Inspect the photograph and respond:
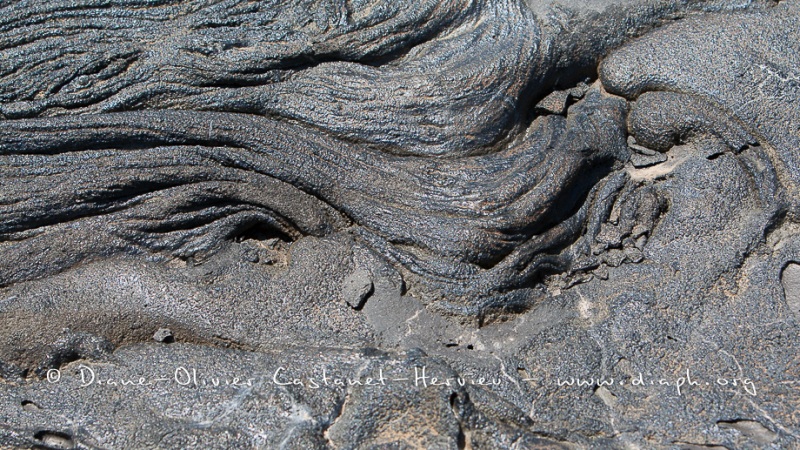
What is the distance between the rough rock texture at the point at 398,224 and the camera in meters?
2.07

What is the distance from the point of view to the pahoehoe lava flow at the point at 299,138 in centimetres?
230

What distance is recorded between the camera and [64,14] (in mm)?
2512

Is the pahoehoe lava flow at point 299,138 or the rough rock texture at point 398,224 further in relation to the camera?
the pahoehoe lava flow at point 299,138

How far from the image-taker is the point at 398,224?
2.33m

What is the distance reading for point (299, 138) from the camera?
7.93ft

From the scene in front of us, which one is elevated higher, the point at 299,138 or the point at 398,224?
the point at 299,138

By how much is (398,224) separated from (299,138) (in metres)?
0.45

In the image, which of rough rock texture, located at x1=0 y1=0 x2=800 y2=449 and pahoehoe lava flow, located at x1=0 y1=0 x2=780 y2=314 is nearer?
rough rock texture, located at x1=0 y1=0 x2=800 y2=449

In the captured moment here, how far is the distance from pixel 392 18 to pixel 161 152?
945mm

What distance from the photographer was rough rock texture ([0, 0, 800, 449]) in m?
2.07

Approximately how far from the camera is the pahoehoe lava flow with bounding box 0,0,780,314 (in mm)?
2299

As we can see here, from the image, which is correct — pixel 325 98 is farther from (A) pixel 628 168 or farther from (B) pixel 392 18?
(A) pixel 628 168

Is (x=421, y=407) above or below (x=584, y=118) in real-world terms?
below

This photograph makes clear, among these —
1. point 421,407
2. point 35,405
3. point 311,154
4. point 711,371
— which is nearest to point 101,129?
point 311,154
